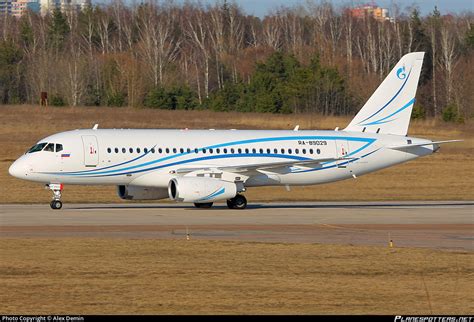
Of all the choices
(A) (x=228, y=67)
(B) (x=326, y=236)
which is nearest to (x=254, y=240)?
(B) (x=326, y=236)

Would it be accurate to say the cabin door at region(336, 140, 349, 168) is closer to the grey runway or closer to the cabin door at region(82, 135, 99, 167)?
the grey runway

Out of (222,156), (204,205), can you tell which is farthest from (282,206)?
(222,156)

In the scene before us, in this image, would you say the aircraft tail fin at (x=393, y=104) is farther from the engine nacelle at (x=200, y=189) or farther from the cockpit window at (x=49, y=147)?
the cockpit window at (x=49, y=147)

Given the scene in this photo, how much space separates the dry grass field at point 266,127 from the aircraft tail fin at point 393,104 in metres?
5.73

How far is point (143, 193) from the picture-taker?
44656mm

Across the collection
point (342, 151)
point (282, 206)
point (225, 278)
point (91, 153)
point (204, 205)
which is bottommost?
point (282, 206)

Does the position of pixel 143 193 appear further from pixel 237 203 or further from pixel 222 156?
pixel 237 203

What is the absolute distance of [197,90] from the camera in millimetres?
117250

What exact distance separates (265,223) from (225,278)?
1386 cm

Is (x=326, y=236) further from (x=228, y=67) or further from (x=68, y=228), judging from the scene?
(x=228, y=67)

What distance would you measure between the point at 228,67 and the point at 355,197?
7215cm

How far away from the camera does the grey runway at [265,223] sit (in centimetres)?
3200

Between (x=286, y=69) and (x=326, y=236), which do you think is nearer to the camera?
(x=326, y=236)

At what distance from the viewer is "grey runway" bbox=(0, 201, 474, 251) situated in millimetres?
32000
